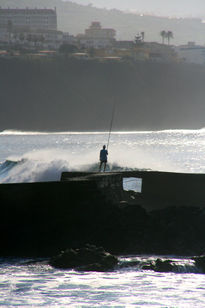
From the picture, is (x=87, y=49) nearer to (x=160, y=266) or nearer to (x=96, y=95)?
(x=96, y=95)

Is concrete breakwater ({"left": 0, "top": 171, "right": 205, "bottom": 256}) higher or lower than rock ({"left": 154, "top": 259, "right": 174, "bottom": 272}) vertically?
higher

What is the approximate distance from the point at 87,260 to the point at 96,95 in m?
114

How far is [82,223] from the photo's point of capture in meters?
13.9

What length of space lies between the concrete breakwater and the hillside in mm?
94730

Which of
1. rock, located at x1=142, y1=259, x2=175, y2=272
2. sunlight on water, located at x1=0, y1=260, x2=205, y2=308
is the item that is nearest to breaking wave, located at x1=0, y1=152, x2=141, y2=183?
rock, located at x1=142, y1=259, x2=175, y2=272

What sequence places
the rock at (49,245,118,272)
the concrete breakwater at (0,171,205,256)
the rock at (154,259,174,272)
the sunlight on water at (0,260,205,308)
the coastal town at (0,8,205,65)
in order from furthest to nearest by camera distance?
the coastal town at (0,8,205,65) < the concrete breakwater at (0,171,205,256) < the rock at (49,245,118,272) < the rock at (154,259,174,272) < the sunlight on water at (0,260,205,308)

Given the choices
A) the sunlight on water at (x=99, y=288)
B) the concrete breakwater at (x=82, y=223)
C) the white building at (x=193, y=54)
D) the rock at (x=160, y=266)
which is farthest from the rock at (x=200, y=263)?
the white building at (x=193, y=54)

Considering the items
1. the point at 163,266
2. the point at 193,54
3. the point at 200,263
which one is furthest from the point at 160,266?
the point at 193,54

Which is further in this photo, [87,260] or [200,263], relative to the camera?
[87,260]

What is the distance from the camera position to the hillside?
114062mm

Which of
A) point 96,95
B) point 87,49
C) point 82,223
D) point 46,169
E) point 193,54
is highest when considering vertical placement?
point 87,49

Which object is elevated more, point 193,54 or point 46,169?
point 193,54

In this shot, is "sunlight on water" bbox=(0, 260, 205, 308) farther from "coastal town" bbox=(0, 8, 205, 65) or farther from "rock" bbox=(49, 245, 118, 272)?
"coastal town" bbox=(0, 8, 205, 65)

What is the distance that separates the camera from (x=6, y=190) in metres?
13.8
